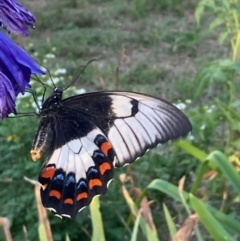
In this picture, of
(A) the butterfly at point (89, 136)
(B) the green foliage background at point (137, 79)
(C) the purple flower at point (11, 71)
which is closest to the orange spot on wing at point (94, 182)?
(A) the butterfly at point (89, 136)

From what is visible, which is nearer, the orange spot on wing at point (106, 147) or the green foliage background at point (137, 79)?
the orange spot on wing at point (106, 147)

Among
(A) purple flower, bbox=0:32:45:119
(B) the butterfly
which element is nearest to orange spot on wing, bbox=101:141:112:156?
(B) the butterfly

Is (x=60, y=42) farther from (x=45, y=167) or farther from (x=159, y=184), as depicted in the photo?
(x=45, y=167)

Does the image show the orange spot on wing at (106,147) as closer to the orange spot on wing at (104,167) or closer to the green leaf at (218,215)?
the orange spot on wing at (104,167)

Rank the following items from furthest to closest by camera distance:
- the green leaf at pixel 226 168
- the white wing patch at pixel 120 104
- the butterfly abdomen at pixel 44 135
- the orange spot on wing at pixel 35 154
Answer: the green leaf at pixel 226 168 → the white wing patch at pixel 120 104 → the butterfly abdomen at pixel 44 135 → the orange spot on wing at pixel 35 154

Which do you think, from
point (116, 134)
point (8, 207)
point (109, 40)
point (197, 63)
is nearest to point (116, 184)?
point (8, 207)

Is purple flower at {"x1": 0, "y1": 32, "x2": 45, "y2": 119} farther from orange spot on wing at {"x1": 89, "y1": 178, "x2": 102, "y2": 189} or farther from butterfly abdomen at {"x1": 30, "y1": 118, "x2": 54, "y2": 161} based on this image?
orange spot on wing at {"x1": 89, "y1": 178, "x2": 102, "y2": 189}
